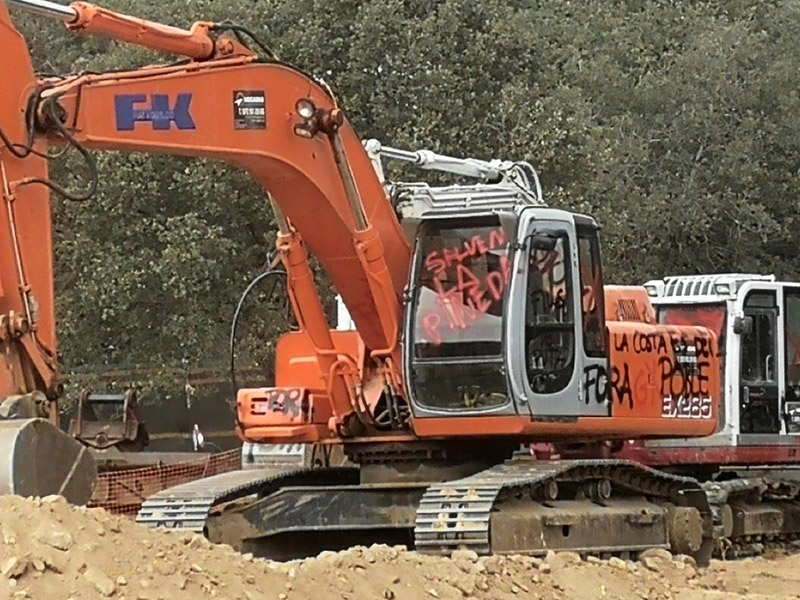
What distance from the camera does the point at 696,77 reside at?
32156 millimetres

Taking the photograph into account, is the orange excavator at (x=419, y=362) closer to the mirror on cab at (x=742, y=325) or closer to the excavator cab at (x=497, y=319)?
the excavator cab at (x=497, y=319)

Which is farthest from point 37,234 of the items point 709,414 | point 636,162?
point 636,162

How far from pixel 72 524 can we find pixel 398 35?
50.4 ft

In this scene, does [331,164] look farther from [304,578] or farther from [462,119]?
[462,119]

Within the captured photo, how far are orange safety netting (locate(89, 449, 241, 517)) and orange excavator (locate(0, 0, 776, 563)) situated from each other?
4184 millimetres

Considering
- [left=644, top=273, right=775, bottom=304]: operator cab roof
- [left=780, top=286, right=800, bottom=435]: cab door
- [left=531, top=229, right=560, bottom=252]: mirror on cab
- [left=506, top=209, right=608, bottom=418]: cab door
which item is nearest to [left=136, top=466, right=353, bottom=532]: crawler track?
[left=506, top=209, right=608, bottom=418]: cab door

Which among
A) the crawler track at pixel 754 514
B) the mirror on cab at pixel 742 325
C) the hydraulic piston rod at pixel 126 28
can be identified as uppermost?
the hydraulic piston rod at pixel 126 28

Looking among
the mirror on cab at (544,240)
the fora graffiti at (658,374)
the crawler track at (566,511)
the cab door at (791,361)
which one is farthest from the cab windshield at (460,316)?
the cab door at (791,361)

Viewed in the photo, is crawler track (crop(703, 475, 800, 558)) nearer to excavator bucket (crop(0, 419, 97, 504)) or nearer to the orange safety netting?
the orange safety netting

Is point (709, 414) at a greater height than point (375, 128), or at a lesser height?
lesser

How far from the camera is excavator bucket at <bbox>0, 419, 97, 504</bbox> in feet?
24.6

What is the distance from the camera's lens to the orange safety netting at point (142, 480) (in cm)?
1686

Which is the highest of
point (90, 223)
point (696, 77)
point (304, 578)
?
point (696, 77)

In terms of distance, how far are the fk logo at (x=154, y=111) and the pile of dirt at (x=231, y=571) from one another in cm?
291
